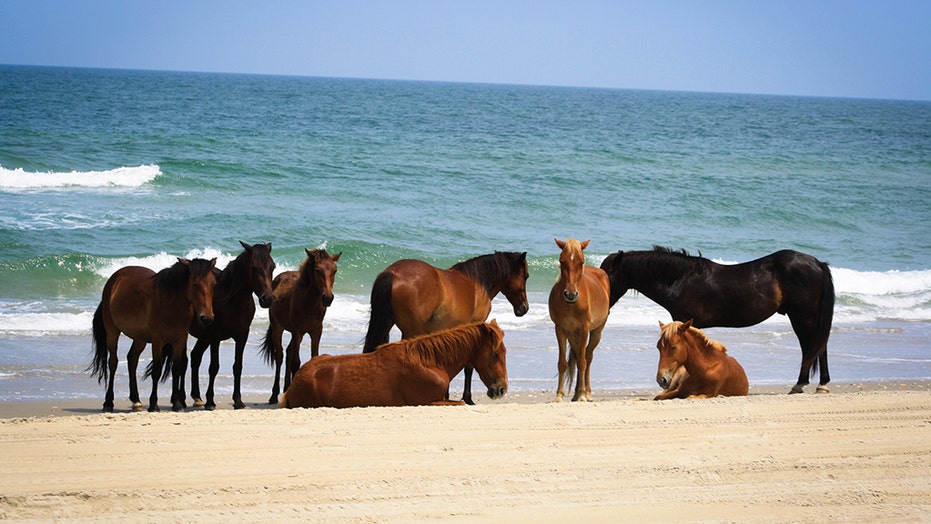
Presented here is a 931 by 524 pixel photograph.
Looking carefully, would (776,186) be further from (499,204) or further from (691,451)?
(691,451)

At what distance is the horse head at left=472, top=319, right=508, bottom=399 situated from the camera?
725 cm

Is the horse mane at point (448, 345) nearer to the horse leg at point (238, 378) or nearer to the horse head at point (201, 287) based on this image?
the horse head at point (201, 287)

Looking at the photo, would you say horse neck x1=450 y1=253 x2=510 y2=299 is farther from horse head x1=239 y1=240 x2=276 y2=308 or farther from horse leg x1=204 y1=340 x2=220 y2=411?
horse leg x1=204 y1=340 x2=220 y2=411

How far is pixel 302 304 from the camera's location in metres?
8.37

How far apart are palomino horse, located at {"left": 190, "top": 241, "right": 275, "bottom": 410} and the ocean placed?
0.84 meters

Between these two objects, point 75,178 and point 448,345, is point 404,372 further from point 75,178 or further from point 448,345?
point 75,178

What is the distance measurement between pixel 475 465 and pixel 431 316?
2.99 metres

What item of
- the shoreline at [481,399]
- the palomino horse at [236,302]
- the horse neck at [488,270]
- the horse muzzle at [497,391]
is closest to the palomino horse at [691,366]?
the shoreline at [481,399]

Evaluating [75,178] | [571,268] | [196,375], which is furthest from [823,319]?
[75,178]

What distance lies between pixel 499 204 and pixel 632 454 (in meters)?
18.8

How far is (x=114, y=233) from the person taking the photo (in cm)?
1834

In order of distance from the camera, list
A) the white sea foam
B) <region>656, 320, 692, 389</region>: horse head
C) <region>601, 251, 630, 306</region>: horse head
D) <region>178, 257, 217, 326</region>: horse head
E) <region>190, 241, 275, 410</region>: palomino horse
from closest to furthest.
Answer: <region>178, 257, 217, 326</region>: horse head → <region>656, 320, 692, 389</region>: horse head → <region>190, 241, 275, 410</region>: palomino horse → <region>601, 251, 630, 306</region>: horse head → the white sea foam

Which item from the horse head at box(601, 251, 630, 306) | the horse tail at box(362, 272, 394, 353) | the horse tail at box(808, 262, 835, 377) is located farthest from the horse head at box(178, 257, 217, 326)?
the horse tail at box(808, 262, 835, 377)

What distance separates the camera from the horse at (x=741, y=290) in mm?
9062
